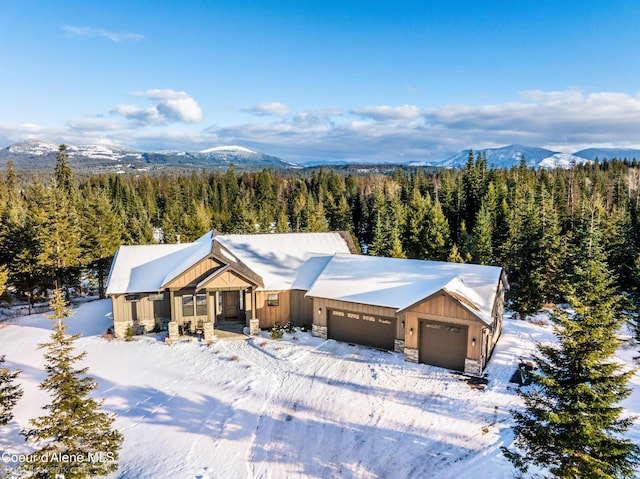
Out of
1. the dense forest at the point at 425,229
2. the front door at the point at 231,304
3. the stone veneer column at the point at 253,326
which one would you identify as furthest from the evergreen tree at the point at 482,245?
the front door at the point at 231,304

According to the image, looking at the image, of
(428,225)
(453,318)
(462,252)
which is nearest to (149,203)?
(428,225)

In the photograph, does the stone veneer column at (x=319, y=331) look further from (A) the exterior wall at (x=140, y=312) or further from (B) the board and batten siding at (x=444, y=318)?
(A) the exterior wall at (x=140, y=312)

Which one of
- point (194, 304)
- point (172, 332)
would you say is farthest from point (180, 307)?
point (172, 332)

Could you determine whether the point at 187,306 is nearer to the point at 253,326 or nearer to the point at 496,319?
the point at 253,326

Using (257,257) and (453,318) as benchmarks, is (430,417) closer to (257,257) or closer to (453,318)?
(453,318)

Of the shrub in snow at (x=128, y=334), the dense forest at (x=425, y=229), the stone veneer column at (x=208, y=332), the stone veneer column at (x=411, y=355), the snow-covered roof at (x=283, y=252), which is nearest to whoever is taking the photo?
the stone veneer column at (x=411, y=355)
